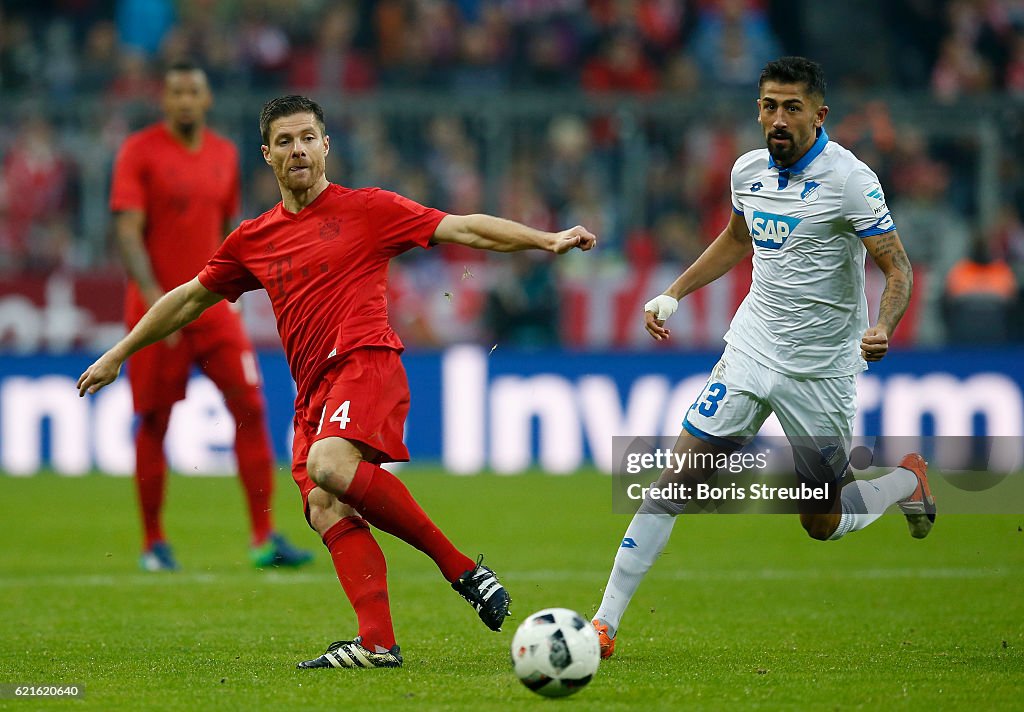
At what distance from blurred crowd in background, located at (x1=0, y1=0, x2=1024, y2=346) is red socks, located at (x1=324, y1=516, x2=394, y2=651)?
9.59m

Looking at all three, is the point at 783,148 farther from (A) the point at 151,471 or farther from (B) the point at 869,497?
(A) the point at 151,471

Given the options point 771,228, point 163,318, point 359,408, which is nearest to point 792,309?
point 771,228

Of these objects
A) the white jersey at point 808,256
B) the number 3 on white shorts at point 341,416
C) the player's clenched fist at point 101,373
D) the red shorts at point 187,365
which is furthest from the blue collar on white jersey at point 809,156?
the red shorts at point 187,365

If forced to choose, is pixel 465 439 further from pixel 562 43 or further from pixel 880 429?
pixel 562 43

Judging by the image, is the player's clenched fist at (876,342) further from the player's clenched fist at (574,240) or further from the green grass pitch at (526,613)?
the green grass pitch at (526,613)

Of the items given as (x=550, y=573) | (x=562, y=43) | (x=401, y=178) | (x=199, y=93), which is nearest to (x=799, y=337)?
(x=550, y=573)

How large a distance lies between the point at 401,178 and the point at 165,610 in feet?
30.6

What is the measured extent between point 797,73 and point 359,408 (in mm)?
2227

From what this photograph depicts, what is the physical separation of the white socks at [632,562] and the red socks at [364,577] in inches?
36.7

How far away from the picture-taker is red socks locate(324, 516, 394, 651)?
611 centimetres

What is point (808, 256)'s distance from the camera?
258 inches

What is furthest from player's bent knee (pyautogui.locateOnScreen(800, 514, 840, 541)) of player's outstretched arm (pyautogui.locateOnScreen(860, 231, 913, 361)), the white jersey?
player's outstretched arm (pyautogui.locateOnScreen(860, 231, 913, 361))

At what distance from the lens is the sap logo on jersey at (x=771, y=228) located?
6526mm

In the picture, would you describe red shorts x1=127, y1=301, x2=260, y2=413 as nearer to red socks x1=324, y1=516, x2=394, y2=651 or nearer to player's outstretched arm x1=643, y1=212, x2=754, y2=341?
red socks x1=324, y1=516, x2=394, y2=651
